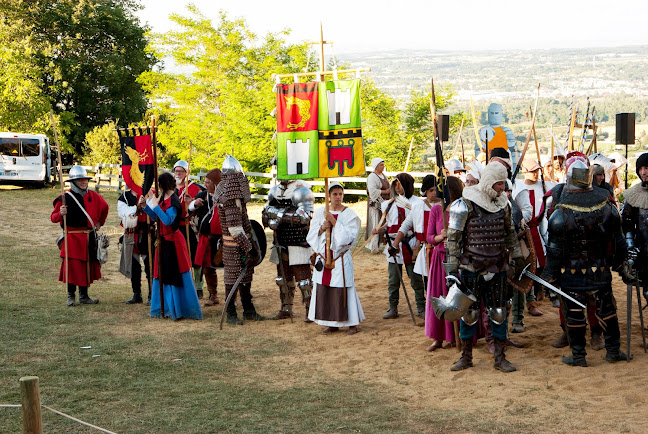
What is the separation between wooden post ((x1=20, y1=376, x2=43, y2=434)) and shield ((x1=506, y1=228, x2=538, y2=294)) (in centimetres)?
399

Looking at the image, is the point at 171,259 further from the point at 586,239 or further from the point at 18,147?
the point at 18,147

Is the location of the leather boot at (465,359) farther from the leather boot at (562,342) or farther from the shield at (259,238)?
the shield at (259,238)

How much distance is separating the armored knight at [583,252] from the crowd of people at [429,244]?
1cm

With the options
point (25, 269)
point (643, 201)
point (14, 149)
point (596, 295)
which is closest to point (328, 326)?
point (596, 295)

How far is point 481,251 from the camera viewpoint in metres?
6.30

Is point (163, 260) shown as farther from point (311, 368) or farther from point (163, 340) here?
point (311, 368)

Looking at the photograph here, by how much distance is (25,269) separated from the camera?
12.7 metres

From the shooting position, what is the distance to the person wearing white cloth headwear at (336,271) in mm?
8055

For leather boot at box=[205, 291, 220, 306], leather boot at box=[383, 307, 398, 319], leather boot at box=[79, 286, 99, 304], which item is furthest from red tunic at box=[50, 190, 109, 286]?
leather boot at box=[383, 307, 398, 319]

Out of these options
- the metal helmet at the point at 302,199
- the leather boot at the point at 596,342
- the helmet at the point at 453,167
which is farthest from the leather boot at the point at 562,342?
the helmet at the point at 453,167

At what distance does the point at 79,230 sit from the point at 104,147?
25009 mm

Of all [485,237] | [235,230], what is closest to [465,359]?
[485,237]

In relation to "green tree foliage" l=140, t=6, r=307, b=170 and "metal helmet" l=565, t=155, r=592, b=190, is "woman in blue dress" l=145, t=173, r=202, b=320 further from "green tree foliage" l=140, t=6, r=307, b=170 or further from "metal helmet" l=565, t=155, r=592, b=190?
"green tree foliage" l=140, t=6, r=307, b=170

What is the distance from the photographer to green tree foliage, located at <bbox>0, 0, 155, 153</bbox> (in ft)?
121
